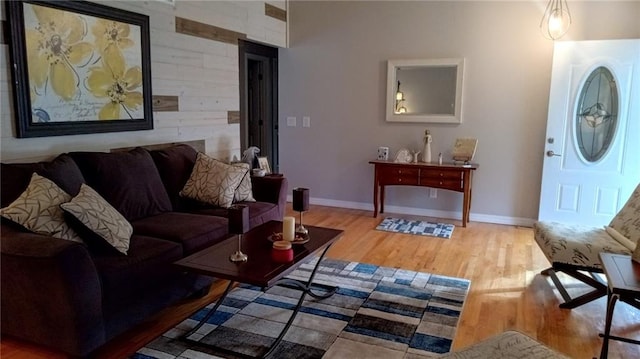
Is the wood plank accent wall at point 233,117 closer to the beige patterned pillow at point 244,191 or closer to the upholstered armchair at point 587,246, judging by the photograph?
the beige patterned pillow at point 244,191

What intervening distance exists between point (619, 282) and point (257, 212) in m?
2.41

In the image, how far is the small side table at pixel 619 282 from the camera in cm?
199

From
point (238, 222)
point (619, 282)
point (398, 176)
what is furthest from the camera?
point (398, 176)

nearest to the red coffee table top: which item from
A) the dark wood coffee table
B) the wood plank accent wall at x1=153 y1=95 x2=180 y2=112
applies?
the dark wood coffee table

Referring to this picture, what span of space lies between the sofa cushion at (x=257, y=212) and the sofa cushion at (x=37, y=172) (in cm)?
93

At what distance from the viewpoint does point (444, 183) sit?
4969 mm

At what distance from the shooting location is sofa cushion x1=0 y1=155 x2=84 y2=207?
104 inches

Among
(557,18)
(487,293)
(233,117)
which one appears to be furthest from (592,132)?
(233,117)

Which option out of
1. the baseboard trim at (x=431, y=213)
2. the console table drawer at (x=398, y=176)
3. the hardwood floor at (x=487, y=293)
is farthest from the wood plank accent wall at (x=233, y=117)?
the console table drawer at (x=398, y=176)

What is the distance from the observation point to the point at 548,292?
10.6 ft

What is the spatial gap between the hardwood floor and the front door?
0.59 metres

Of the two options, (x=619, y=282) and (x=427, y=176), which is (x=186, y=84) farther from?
(x=619, y=282)

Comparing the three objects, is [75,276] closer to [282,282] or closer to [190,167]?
[282,282]

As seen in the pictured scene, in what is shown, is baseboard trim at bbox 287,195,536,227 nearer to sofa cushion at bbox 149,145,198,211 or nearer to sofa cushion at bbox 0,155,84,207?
sofa cushion at bbox 149,145,198,211
